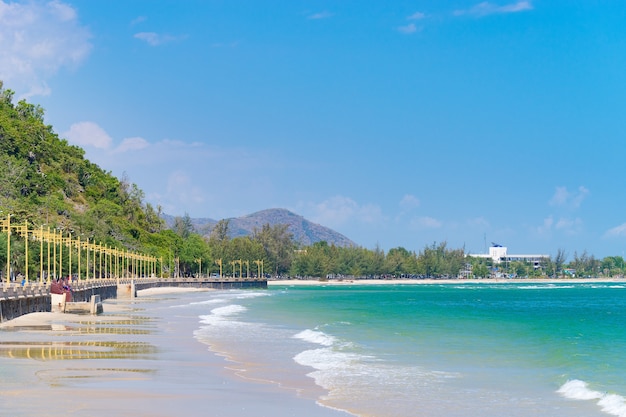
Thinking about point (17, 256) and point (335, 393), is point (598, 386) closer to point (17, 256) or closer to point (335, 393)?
point (335, 393)

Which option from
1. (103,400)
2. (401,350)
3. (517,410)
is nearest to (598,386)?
(517,410)

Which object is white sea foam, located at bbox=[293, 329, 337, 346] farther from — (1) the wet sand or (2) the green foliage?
(2) the green foliage

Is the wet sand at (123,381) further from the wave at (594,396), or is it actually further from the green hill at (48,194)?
the green hill at (48,194)

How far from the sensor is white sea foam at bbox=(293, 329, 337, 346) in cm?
4033

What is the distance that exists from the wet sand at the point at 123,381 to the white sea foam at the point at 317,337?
6305mm

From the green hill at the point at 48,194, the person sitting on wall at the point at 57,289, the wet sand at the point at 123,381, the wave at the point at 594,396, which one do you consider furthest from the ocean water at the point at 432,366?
the green hill at the point at 48,194

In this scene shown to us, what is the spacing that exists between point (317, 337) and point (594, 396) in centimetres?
2038

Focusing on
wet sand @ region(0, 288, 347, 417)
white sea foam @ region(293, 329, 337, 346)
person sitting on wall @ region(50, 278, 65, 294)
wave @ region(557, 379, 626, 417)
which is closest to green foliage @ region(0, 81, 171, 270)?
person sitting on wall @ region(50, 278, 65, 294)

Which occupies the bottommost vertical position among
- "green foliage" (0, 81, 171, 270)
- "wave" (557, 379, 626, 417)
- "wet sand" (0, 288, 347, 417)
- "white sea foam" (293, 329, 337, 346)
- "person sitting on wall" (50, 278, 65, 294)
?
"wave" (557, 379, 626, 417)

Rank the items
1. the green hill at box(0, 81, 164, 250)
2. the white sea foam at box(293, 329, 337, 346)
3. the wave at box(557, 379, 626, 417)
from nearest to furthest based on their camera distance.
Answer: the wave at box(557, 379, 626, 417), the white sea foam at box(293, 329, 337, 346), the green hill at box(0, 81, 164, 250)

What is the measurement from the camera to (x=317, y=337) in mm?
42906

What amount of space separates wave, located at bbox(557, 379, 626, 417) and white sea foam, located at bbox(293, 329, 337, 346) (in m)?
14.8

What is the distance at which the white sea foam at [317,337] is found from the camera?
4033 centimetres

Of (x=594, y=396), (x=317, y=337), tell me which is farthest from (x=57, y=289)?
(x=594, y=396)
